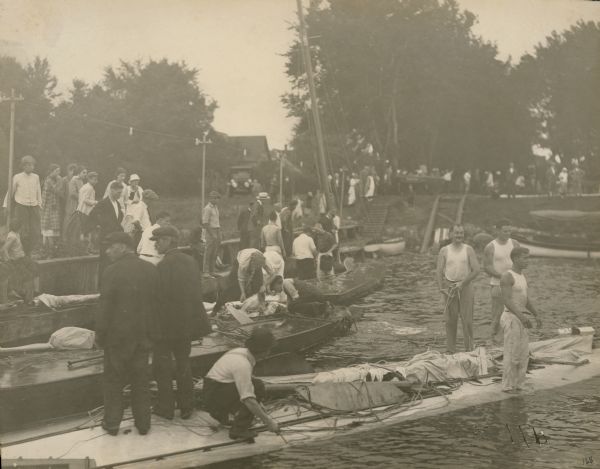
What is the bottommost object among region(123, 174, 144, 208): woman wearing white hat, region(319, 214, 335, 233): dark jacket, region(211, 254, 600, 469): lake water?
region(211, 254, 600, 469): lake water

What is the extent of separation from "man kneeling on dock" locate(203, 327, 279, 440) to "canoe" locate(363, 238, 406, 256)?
21615 mm

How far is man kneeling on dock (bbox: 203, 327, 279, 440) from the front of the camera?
23.6 feet

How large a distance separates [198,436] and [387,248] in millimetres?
22428

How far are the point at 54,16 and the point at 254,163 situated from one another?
13866mm

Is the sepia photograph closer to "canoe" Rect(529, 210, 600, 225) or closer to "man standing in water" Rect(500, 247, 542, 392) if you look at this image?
"man standing in water" Rect(500, 247, 542, 392)

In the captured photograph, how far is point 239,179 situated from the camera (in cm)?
2369

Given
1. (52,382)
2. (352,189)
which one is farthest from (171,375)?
(352,189)

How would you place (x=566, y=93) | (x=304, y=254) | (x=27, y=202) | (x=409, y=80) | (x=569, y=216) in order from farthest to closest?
(x=409, y=80)
(x=569, y=216)
(x=566, y=93)
(x=304, y=254)
(x=27, y=202)


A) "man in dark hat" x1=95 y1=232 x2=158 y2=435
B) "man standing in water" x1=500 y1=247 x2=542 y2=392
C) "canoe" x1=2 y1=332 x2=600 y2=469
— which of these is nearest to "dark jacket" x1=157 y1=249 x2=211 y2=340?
"man in dark hat" x1=95 y1=232 x2=158 y2=435

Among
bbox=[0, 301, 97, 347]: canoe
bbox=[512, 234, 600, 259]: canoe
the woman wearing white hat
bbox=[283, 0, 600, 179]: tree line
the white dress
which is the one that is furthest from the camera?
the white dress

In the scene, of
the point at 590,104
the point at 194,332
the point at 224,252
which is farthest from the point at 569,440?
the point at 590,104

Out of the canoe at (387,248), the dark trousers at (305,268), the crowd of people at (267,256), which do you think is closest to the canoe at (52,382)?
the crowd of people at (267,256)

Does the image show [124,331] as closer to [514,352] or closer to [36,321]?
[514,352]

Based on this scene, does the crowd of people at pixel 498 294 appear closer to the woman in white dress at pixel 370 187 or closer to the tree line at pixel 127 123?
the tree line at pixel 127 123
